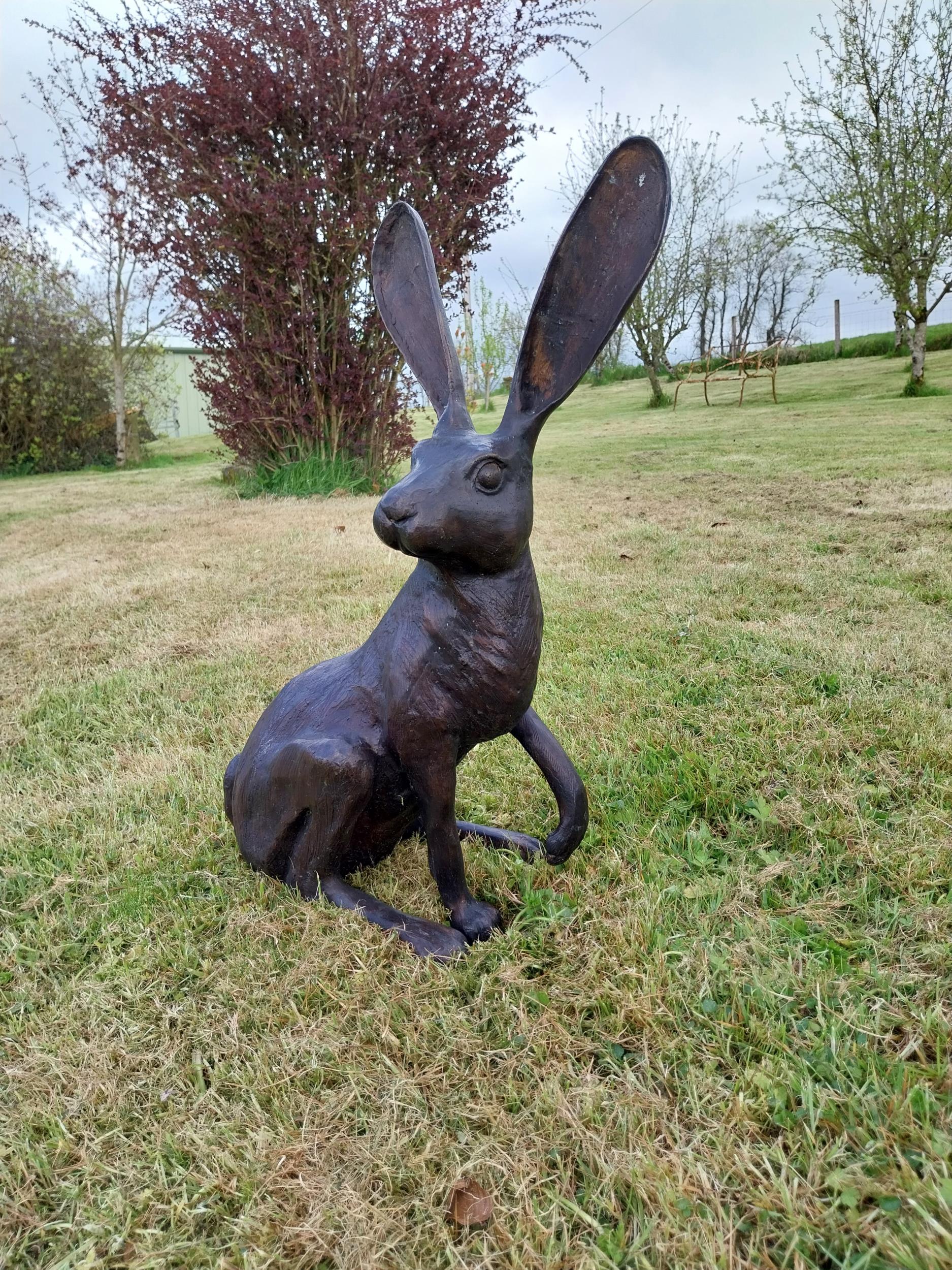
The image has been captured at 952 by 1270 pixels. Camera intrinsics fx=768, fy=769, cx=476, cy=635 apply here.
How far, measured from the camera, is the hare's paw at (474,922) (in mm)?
1782

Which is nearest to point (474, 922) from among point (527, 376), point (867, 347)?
point (527, 376)

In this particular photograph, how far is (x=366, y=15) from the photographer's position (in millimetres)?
7816

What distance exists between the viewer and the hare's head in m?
1.45

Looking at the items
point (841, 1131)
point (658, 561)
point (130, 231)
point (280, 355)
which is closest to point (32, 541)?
point (280, 355)

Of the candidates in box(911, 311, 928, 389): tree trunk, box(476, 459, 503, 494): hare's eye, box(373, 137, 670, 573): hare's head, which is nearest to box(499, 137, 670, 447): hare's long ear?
box(373, 137, 670, 573): hare's head

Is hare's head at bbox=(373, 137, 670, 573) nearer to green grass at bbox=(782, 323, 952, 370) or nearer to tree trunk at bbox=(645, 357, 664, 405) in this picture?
tree trunk at bbox=(645, 357, 664, 405)

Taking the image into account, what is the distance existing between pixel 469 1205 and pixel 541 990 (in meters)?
Answer: 0.46

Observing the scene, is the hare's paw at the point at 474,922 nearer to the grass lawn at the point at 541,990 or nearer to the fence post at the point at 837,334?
the grass lawn at the point at 541,990

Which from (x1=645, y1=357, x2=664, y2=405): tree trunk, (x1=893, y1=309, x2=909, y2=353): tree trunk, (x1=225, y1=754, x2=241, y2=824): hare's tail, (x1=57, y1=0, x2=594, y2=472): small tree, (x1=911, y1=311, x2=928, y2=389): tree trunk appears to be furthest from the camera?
(x1=645, y1=357, x2=664, y2=405): tree trunk

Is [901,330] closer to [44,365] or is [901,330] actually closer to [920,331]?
[920,331]

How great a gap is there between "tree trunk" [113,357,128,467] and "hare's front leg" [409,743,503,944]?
1796 cm

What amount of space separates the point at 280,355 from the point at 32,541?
10.3ft

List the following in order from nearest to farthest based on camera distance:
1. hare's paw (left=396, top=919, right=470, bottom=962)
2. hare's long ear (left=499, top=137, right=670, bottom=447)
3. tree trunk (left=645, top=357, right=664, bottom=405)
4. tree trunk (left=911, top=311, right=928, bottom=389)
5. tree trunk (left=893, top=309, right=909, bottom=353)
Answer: hare's long ear (left=499, top=137, right=670, bottom=447)
hare's paw (left=396, top=919, right=470, bottom=962)
tree trunk (left=911, top=311, right=928, bottom=389)
tree trunk (left=893, top=309, right=909, bottom=353)
tree trunk (left=645, top=357, right=664, bottom=405)

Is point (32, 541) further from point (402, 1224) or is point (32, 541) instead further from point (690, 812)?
point (402, 1224)
